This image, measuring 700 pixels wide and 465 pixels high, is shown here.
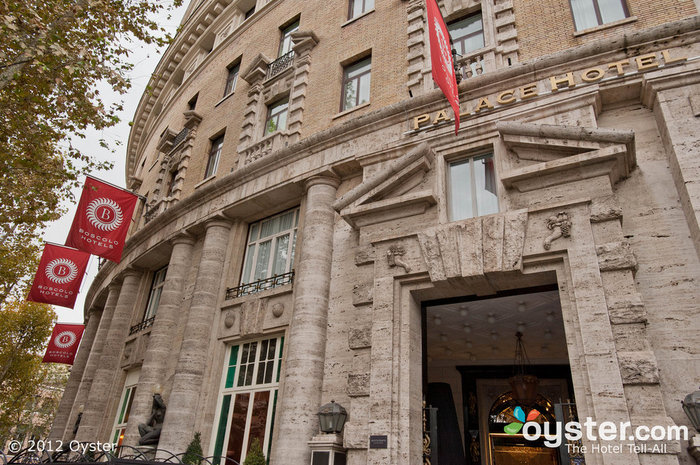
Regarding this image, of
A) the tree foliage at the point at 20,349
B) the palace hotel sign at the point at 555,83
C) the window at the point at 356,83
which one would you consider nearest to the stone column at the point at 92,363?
the window at the point at 356,83

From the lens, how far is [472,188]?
9547mm

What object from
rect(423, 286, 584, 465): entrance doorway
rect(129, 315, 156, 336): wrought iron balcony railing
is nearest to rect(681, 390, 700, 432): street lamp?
rect(423, 286, 584, 465): entrance doorway

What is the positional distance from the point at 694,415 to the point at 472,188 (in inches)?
209

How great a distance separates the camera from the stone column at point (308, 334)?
364 inches

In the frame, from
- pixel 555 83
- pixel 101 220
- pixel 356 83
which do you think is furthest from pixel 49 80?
pixel 555 83

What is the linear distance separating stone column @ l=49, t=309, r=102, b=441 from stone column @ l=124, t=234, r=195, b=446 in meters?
9.02

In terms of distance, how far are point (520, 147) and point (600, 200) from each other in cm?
194

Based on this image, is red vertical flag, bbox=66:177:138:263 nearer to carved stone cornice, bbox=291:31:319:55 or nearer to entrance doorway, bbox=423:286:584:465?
carved stone cornice, bbox=291:31:319:55

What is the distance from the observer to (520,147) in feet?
29.5

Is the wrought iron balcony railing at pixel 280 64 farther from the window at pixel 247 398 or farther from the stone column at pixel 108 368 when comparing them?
the stone column at pixel 108 368

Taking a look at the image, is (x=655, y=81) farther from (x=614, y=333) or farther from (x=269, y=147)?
(x=269, y=147)

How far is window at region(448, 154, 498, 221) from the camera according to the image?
920 cm

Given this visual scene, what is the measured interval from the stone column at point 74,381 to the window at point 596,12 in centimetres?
2358

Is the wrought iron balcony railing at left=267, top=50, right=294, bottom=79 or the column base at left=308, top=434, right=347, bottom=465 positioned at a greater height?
the wrought iron balcony railing at left=267, top=50, right=294, bottom=79
